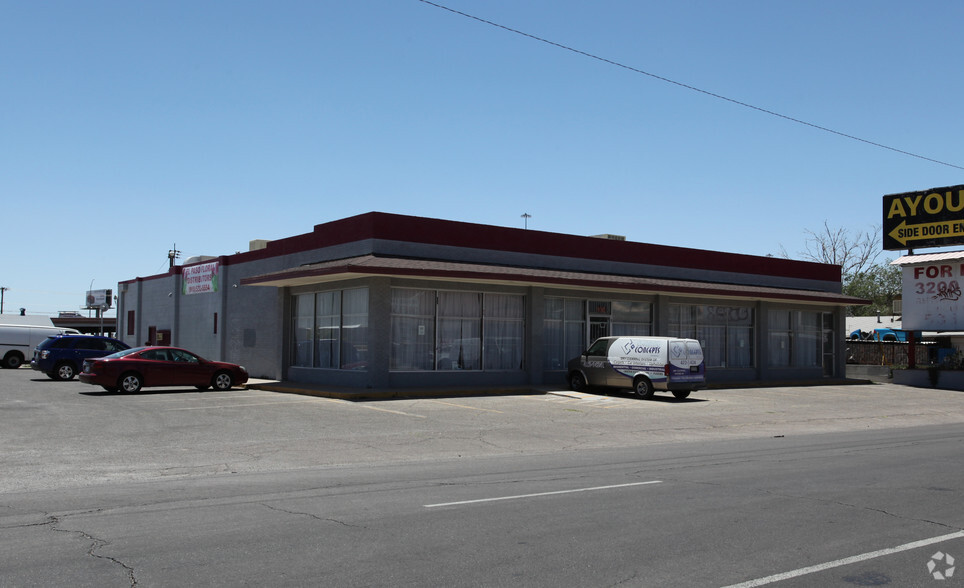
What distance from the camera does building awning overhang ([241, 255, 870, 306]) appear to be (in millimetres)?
23594

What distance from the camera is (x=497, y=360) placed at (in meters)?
27.3

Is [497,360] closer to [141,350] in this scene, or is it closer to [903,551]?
[141,350]

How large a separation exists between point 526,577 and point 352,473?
6034mm

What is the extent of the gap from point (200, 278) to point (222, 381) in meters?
12.5

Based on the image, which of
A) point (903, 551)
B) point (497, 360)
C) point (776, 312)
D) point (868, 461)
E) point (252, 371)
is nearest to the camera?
point (903, 551)

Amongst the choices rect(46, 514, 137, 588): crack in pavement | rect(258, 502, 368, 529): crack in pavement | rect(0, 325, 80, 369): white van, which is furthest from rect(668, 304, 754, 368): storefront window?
rect(0, 325, 80, 369): white van

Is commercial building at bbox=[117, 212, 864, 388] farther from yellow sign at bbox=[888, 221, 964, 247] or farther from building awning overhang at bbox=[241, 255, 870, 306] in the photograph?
yellow sign at bbox=[888, 221, 964, 247]

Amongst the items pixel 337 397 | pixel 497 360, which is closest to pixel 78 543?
pixel 337 397

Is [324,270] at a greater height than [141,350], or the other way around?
[324,270]

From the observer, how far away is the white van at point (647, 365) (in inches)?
956

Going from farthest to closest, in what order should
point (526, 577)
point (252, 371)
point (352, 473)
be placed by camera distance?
point (252, 371) < point (352, 473) < point (526, 577)

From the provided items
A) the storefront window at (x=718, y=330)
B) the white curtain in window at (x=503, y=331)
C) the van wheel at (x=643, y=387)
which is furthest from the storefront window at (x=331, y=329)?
the storefront window at (x=718, y=330)

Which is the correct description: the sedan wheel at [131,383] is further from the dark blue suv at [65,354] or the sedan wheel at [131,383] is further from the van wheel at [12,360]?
the van wheel at [12,360]

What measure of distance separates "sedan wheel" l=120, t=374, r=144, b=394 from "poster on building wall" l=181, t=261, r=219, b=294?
38.7 ft
